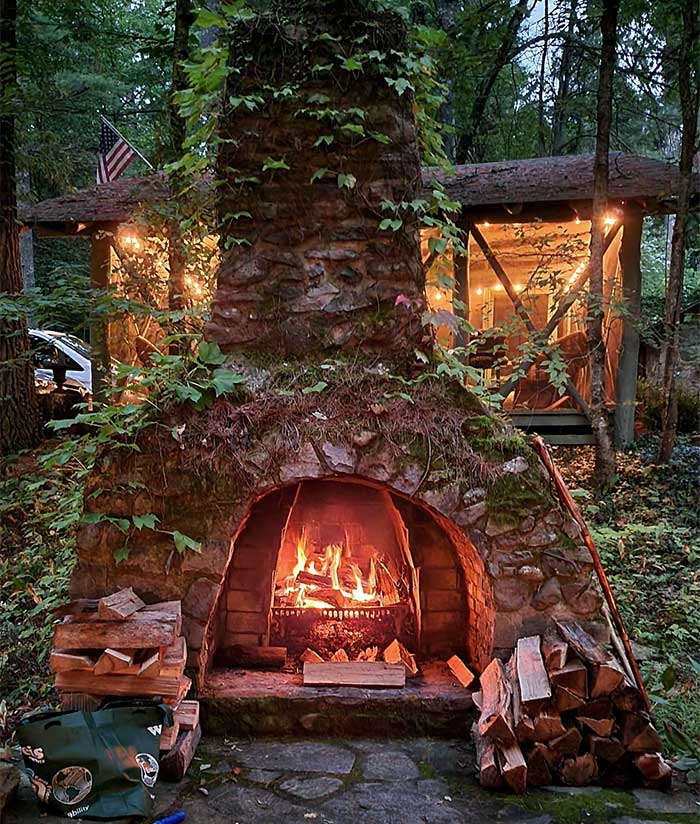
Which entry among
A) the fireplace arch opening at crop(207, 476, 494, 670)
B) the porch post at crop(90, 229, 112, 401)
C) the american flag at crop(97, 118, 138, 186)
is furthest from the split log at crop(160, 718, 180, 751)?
the american flag at crop(97, 118, 138, 186)

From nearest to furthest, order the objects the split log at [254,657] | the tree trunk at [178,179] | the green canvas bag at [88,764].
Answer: the green canvas bag at [88,764]
the split log at [254,657]
the tree trunk at [178,179]

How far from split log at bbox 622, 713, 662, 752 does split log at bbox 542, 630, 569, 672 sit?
0.36 metres

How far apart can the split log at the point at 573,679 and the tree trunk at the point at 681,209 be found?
4.90 metres

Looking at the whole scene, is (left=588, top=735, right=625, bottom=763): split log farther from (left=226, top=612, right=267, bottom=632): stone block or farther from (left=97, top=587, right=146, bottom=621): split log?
(left=97, top=587, right=146, bottom=621): split log

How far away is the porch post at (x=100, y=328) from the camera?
24.2ft

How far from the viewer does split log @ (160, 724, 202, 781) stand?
3.01m

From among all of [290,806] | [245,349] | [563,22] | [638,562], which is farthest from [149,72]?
[290,806]

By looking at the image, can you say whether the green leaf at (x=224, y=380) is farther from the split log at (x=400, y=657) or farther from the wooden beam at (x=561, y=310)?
the wooden beam at (x=561, y=310)

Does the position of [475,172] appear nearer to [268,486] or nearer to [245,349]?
[245,349]

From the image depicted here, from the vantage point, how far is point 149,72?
13.5m

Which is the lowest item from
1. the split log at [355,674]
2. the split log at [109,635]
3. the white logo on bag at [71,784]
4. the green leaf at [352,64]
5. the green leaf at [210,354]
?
the split log at [355,674]

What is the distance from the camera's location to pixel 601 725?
3.07 metres

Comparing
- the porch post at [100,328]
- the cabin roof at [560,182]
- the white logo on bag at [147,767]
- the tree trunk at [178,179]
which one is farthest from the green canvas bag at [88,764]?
the cabin roof at [560,182]

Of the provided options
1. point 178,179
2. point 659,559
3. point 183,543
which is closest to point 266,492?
point 183,543
